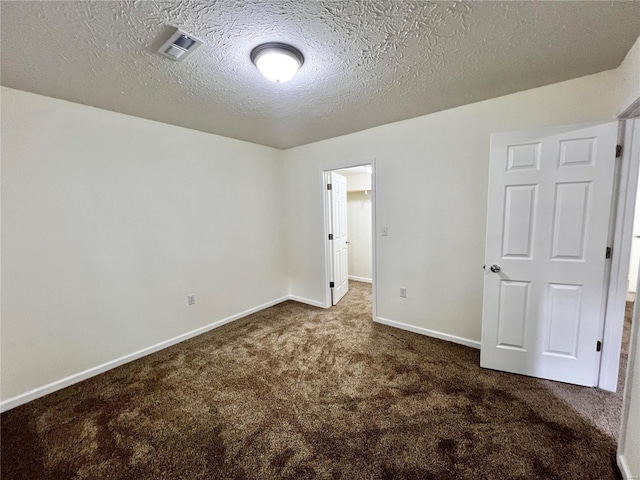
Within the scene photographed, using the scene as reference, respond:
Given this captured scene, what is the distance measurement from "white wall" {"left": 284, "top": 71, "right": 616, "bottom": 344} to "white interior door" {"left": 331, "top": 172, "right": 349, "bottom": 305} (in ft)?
1.78

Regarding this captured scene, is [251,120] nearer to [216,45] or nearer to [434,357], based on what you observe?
[216,45]

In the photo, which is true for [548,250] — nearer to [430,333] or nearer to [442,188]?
[442,188]

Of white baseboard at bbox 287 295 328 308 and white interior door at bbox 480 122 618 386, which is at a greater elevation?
white interior door at bbox 480 122 618 386

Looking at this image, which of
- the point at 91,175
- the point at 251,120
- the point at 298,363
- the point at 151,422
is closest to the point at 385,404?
the point at 298,363

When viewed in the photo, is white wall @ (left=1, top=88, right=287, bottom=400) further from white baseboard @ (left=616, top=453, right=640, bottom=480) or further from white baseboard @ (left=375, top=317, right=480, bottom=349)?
white baseboard @ (left=616, top=453, right=640, bottom=480)

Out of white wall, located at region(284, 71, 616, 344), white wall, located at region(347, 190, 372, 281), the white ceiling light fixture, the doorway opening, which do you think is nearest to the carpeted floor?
white wall, located at region(284, 71, 616, 344)

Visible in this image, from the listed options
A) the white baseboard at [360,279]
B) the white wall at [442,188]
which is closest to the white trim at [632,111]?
the white wall at [442,188]

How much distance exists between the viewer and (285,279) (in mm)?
4086

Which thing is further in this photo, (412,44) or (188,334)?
(188,334)

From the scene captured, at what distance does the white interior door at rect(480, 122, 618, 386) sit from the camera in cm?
182

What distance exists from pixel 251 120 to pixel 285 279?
2350mm

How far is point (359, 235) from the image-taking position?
5.19 meters

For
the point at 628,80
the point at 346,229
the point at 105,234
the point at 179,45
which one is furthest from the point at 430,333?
the point at 105,234

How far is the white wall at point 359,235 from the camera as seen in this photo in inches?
200
